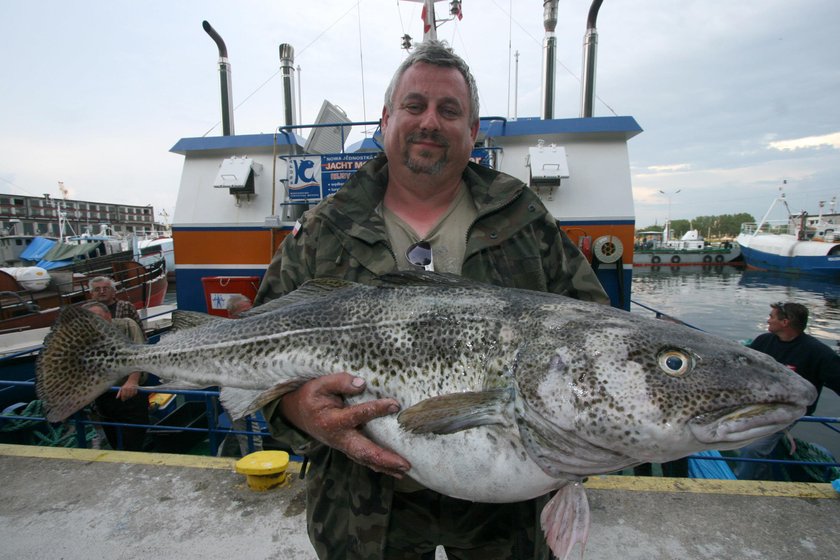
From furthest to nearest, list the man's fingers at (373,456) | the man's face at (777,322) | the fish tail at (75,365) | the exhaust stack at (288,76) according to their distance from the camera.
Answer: the exhaust stack at (288,76) < the man's face at (777,322) < the fish tail at (75,365) < the man's fingers at (373,456)

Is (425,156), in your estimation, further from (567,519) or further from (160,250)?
(160,250)

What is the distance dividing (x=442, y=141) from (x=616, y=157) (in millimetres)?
5778

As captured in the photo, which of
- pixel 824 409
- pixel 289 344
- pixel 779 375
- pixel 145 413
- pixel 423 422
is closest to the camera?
pixel 779 375

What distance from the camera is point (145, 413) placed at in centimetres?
605

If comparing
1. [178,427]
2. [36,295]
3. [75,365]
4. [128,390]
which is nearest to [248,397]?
[75,365]

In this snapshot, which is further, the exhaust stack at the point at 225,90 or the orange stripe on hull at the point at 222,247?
the exhaust stack at the point at 225,90

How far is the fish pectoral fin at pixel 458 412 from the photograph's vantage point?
150 centimetres

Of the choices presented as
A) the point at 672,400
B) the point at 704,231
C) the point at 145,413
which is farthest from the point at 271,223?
the point at 704,231

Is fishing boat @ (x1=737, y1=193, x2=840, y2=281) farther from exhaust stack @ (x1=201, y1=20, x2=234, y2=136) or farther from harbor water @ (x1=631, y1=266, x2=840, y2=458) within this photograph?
exhaust stack @ (x1=201, y1=20, x2=234, y2=136)

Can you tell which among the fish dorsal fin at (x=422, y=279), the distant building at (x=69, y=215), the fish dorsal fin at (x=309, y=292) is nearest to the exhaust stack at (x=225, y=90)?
the fish dorsal fin at (x=309, y=292)

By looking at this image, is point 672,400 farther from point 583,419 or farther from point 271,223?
point 271,223

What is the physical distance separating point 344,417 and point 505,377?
2.08 ft

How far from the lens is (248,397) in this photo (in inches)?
78.2

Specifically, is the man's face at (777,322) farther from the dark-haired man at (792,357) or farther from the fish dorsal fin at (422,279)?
the fish dorsal fin at (422,279)
